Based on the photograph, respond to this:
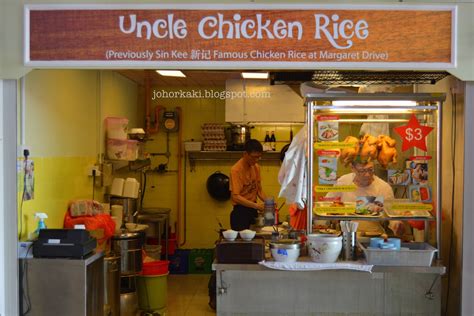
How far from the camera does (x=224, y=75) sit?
7375mm

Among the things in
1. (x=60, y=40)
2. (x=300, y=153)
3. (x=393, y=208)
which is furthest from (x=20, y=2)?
(x=393, y=208)

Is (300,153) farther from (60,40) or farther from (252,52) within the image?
(60,40)

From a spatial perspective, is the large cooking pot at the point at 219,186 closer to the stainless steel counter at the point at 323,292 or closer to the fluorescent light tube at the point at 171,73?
the fluorescent light tube at the point at 171,73

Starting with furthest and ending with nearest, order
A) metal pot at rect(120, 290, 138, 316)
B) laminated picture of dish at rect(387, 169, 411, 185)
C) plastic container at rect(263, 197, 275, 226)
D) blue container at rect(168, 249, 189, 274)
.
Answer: blue container at rect(168, 249, 189, 274) < metal pot at rect(120, 290, 138, 316) < plastic container at rect(263, 197, 275, 226) < laminated picture of dish at rect(387, 169, 411, 185)

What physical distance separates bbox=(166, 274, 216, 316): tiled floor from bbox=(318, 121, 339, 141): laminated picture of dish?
3.13 metres

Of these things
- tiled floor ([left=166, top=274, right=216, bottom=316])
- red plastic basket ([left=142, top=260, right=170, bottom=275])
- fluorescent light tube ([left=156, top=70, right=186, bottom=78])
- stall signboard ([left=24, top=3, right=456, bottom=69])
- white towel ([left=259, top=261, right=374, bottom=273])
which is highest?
fluorescent light tube ([left=156, top=70, right=186, bottom=78])

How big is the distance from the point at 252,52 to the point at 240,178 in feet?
10.2

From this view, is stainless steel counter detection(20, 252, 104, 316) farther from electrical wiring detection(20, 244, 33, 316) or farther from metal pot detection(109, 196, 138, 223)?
metal pot detection(109, 196, 138, 223)

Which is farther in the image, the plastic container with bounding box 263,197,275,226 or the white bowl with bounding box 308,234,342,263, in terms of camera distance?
the plastic container with bounding box 263,197,275,226

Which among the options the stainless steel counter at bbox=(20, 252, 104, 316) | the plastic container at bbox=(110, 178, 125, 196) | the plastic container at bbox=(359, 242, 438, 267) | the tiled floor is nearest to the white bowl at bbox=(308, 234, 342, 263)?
the plastic container at bbox=(359, 242, 438, 267)

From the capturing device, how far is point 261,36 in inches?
145

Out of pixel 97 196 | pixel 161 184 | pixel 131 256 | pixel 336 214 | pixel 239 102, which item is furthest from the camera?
pixel 161 184

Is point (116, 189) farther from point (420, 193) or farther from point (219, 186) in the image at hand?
point (420, 193)

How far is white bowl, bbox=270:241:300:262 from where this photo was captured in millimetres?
3887
